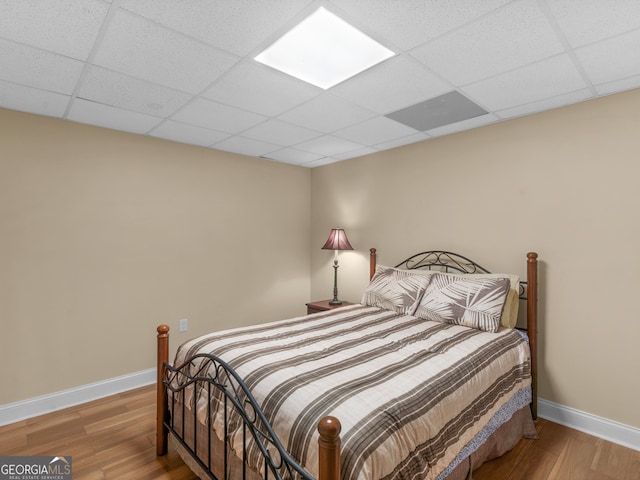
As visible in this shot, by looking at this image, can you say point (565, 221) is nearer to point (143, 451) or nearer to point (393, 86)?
point (393, 86)

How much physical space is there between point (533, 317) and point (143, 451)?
9.46 ft

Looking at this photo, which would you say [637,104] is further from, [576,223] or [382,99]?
[382,99]

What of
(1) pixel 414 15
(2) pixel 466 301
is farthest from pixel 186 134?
(2) pixel 466 301

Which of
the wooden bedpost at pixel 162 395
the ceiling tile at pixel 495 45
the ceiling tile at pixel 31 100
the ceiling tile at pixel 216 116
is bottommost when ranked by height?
the wooden bedpost at pixel 162 395

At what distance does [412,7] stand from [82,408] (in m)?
3.59

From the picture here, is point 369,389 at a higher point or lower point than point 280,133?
lower

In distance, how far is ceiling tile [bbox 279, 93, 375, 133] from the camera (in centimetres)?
243

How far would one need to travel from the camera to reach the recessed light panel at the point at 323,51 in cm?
162

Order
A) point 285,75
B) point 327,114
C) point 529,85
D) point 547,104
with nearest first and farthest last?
1. point 285,75
2. point 529,85
3. point 547,104
4. point 327,114

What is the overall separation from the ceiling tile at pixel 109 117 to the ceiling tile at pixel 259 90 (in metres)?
0.79

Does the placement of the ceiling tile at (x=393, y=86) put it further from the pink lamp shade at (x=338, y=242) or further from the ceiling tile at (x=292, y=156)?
the pink lamp shade at (x=338, y=242)

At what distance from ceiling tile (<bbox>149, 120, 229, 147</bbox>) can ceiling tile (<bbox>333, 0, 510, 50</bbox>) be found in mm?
1914

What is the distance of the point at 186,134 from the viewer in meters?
3.14

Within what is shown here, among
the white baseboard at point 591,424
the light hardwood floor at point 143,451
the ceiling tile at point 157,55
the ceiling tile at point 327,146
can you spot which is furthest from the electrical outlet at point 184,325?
the white baseboard at point 591,424
